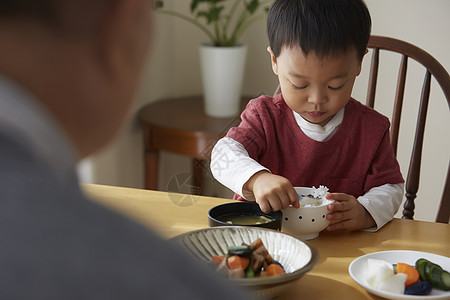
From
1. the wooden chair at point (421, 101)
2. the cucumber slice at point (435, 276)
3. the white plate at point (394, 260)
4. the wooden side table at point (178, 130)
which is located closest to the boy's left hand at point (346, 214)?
the white plate at point (394, 260)

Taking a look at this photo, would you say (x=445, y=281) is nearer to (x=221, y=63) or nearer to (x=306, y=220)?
(x=306, y=220)

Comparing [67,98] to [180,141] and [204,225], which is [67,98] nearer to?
[204,225]

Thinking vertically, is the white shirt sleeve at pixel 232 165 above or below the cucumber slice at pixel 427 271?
above

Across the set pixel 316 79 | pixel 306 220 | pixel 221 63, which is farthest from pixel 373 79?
pixel 221 63

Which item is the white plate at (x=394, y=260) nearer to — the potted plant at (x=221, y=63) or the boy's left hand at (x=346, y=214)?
the boy's left hand at (x=346, y=214)

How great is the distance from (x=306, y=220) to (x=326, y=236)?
7 centimetres

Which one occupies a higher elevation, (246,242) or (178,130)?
(246,242)

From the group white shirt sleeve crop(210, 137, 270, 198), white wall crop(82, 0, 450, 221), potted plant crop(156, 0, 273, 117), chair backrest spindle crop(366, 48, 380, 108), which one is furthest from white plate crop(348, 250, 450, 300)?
potted plant crop(156, 0, 273, 117)

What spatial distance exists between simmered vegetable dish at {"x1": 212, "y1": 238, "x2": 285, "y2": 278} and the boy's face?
464mm

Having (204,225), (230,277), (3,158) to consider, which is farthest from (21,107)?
(204,225)

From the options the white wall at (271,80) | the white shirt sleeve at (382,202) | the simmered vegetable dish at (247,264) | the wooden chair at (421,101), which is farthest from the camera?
the white wall at (271,80)

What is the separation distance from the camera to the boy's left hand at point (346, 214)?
1.05 metres

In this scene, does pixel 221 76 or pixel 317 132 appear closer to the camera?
pixel 317 132

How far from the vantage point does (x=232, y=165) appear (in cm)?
118
